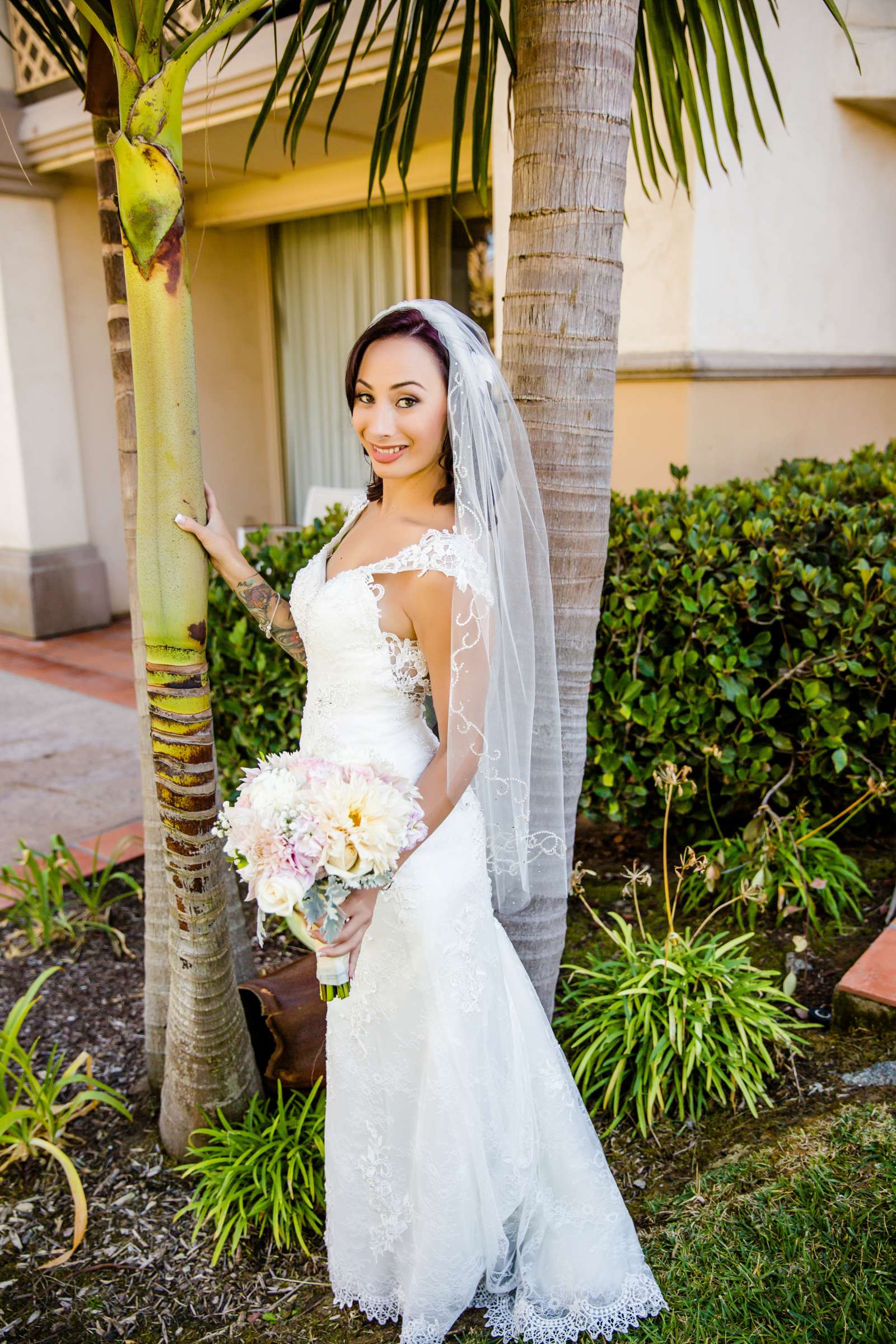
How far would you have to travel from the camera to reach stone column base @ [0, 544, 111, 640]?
26.6 feet

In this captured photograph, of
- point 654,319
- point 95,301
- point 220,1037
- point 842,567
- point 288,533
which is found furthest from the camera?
point 95,301

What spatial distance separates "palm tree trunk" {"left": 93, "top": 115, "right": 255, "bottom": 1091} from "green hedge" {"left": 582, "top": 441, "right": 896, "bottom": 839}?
1511 mm

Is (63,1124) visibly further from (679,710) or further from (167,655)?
(679,710)

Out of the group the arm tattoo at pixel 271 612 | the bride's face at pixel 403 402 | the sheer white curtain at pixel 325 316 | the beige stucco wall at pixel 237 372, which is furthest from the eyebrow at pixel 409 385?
the beige stucco wall at pixel 237 372

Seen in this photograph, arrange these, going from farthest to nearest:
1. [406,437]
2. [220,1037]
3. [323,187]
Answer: [323,187] < [220,1037] < [406,437]

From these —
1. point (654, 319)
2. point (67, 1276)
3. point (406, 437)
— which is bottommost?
point (67, 1276)

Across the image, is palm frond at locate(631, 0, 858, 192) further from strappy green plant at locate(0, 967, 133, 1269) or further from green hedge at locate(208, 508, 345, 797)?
strappy green plant at locate(0, 967, 133, 1269)

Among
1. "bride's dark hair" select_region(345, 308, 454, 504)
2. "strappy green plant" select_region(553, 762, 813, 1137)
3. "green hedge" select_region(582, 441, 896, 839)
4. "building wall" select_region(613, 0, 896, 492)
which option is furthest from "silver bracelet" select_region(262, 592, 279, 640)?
"building wall" select_region(613, 0, 896, 492)

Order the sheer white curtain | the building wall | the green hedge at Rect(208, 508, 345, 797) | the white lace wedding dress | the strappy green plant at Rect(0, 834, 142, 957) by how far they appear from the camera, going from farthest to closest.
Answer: the sheer white curtain
the building wall
the green hedge at Rect(208, 508, 345, 797)
the strappy green plant at Rect(0, 834, 142, 957)
the white lace wedding dress

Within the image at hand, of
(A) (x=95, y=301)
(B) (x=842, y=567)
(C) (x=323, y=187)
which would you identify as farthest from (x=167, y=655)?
(A) (x=95, y=301)

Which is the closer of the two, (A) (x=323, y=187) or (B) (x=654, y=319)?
(B) (x=654, y=319)

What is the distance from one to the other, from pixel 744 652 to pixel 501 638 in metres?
1.54

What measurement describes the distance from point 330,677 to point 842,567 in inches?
81.1

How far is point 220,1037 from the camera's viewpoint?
8.25ft
